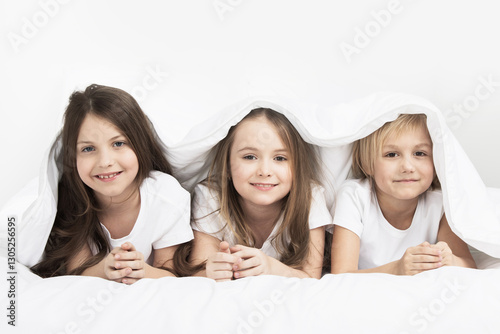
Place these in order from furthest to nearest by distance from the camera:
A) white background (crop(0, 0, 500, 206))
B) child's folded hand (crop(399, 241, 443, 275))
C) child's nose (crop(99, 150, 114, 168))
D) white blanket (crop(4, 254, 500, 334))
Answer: white background (crop(0, 0, 500, 206))
child's nose (crop(99, 150, 114, 168))
child's folded hand (crop(399, 241, 443, 275))
white blanket (crop(4, 254, 500, 334))

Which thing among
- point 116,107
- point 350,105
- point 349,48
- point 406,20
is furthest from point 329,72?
point 116,107

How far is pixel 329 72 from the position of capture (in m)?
1.70

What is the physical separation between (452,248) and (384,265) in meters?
0.20

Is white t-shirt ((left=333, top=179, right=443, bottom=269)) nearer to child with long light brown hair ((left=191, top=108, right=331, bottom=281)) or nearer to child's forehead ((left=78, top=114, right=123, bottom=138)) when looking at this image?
child with long light brown hair ((left=191, top=108, right=331, bottom=281))

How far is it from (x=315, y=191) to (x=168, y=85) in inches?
25.9

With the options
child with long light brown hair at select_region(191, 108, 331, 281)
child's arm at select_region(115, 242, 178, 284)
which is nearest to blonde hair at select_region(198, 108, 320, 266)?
child with long light brown hair at select_region(191, 108, 331, 281)

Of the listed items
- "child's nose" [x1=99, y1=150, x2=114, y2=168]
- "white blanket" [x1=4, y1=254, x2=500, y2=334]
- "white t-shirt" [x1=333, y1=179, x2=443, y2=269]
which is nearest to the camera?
"white blanket" [x1=4, y1=254, x2=500, y2=334]

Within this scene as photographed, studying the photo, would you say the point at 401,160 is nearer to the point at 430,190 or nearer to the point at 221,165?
the point at 430,190

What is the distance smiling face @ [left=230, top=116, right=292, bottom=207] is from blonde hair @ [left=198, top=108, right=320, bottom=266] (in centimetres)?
2

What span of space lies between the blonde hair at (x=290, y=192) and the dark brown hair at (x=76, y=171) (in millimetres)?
153

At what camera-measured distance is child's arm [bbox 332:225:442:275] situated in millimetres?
1059

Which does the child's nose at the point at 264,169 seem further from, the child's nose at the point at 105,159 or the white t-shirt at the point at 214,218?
the child's nose at the point at 105,159

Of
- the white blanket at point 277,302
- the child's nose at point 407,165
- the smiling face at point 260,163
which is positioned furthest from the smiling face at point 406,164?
the smiling face at point 260,163

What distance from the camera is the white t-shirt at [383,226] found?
50.8 inches
